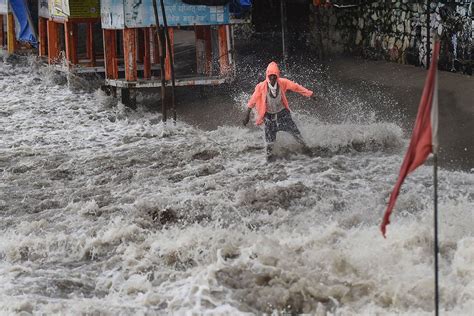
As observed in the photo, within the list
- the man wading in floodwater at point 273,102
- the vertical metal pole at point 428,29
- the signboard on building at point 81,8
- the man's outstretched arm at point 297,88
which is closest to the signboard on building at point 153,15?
the signboard on building at point 81,8

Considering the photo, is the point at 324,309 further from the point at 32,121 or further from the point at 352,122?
the point at 32,121

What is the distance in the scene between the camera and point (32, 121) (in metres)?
15.6

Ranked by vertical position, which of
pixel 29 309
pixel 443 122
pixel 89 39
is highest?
pixel 89 39

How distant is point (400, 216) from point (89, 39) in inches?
464

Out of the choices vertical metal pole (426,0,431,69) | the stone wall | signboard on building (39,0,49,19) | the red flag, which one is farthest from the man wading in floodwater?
signboard on building (39,0,49,19)

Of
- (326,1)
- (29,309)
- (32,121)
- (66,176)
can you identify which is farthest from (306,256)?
(326,1)

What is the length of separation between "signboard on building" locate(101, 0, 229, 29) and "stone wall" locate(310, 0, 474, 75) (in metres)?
3.95

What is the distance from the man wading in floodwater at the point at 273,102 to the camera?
34.6 feet

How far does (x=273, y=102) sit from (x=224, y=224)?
9.05ft

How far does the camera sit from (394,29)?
55.1 ft

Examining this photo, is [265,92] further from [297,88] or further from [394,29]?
[394,29]


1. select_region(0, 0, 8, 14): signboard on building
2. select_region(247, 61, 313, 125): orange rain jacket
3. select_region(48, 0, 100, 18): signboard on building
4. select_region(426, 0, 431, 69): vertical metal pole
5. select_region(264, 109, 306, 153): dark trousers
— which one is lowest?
select_region(264, 109, 306, 153): dark trousers

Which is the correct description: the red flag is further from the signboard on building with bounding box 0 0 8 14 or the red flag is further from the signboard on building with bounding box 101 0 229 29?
the signboard on building with bounding box 0 0 8 14

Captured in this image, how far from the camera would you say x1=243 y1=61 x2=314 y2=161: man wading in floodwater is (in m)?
10.5
